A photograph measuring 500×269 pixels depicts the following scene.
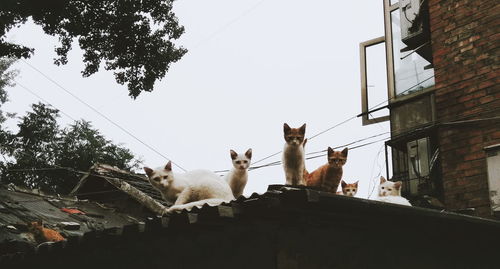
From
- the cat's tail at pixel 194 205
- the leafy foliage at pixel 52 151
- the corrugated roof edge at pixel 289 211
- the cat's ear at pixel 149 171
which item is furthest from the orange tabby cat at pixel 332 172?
the leafy foliage at pixel 52 151

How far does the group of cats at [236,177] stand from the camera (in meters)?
6.10

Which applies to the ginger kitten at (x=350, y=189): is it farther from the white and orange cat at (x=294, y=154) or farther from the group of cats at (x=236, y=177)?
the white and orange cat at (x=294, y=154)

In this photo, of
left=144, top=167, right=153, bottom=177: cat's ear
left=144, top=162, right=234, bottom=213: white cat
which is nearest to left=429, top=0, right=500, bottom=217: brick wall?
left=144, top=162, right=234, bottom=213: white cat

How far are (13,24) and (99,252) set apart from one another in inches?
217

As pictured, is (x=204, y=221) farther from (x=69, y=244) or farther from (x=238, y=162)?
(x=69, y=244)

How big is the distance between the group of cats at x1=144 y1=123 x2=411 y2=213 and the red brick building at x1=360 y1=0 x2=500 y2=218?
99.4 inches

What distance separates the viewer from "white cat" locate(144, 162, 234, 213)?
6.03 m

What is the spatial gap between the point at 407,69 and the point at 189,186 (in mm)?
7355

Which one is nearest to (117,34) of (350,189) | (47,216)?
(47,216)

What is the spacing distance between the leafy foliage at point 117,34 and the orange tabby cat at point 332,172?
6.11 meters

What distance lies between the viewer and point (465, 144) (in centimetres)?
892

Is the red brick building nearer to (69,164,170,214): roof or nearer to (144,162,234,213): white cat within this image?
(144,162,234,213): white cat

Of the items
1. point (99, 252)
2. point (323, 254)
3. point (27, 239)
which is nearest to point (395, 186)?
point (323, 254)

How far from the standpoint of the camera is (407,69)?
38.0 feet
